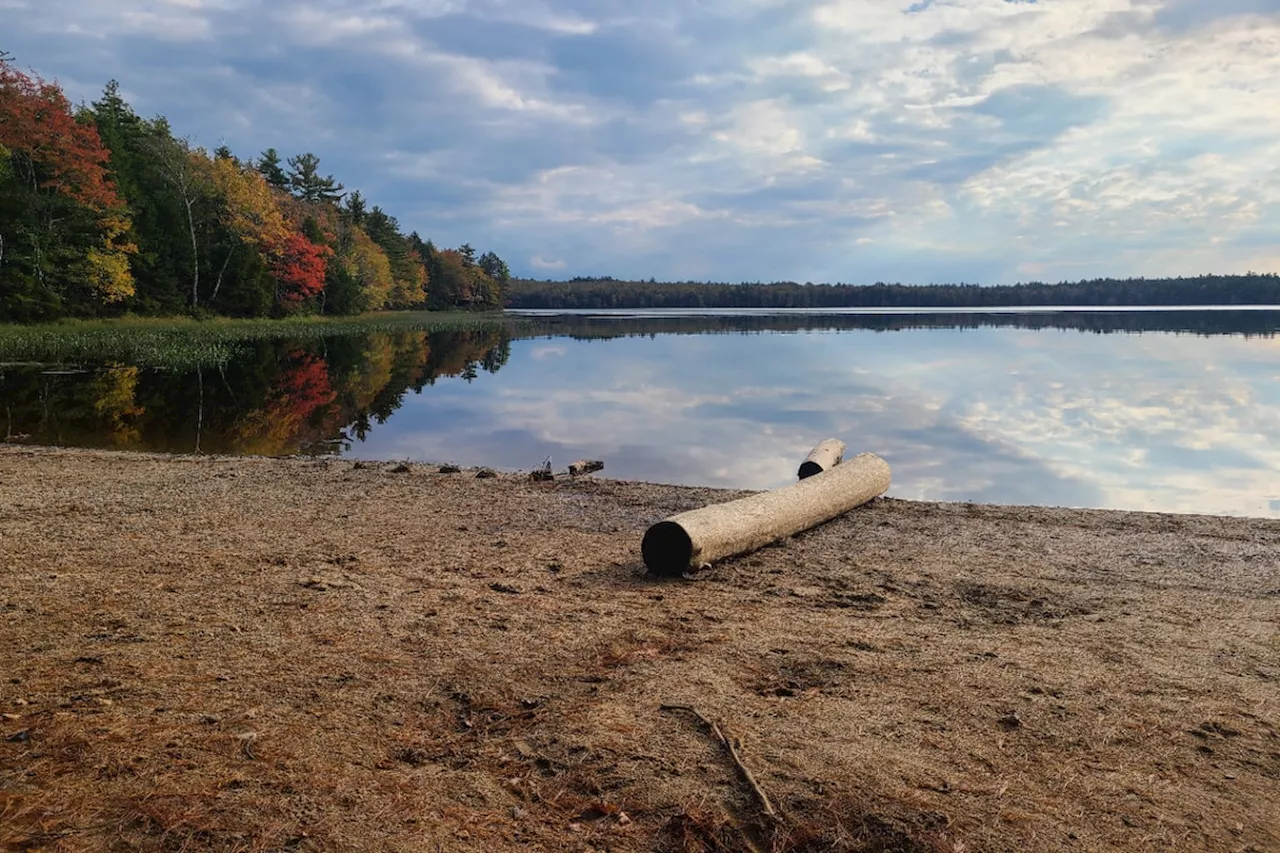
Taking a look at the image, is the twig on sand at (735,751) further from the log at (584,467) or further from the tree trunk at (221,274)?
the tree trunk at (221,274)

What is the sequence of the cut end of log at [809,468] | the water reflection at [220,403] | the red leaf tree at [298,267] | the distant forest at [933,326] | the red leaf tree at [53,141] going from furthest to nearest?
the distant forest at [933,326] → the red leaf tree at [298,267] → the red leaf tree at [53,141] → the water reflection at [220,403] → the cut end of log at [809,468]

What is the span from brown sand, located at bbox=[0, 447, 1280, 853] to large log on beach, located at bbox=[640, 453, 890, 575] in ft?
0.79

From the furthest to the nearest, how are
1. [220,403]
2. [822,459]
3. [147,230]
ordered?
[147,230]
[220,403]
[822,459]

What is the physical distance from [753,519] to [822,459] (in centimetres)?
460

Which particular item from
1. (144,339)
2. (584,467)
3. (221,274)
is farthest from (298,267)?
(584,467)

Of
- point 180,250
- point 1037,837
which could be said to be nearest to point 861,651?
point 1037,837

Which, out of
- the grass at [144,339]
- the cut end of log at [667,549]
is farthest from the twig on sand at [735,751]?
the grass at [144,339]

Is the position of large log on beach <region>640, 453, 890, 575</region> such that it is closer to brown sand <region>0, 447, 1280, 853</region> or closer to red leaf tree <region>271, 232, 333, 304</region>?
brown sand <region>0, 447, 1280, 853</region>

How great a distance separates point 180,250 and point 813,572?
55821mm

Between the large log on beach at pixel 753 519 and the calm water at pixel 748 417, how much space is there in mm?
2724

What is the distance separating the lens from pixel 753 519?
25.8 ft

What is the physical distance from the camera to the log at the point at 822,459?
11969mm

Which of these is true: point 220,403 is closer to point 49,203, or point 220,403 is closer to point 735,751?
point 735,751

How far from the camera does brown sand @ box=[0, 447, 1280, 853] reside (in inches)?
128
